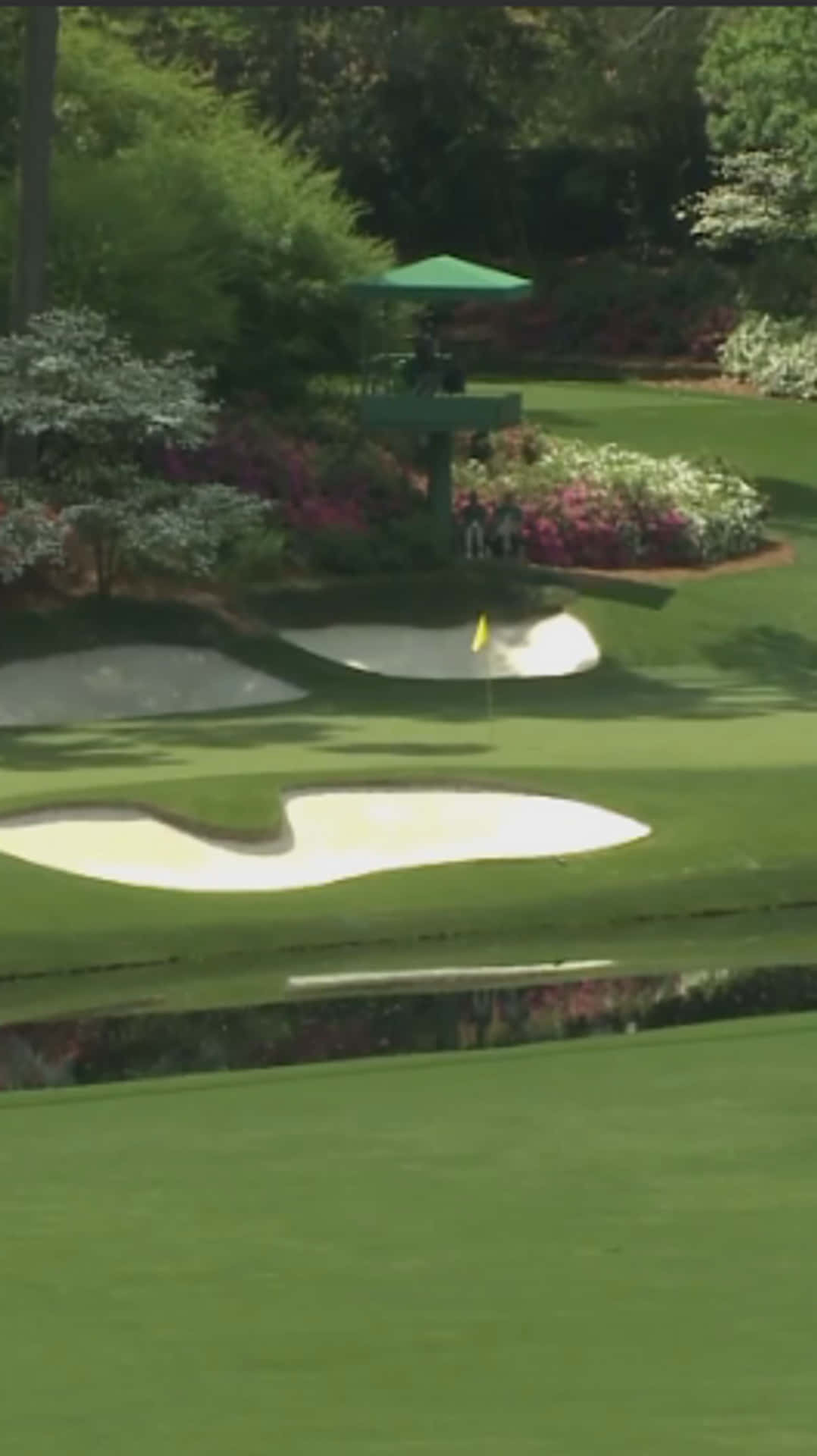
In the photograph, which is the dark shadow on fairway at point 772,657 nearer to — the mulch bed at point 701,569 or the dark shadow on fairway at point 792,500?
the mulch bed at point 701,569

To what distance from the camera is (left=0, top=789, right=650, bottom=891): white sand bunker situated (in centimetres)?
2308

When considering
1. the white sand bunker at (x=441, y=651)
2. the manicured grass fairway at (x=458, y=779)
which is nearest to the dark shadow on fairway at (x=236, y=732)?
the manicured grass fairway at (x=458, y=779)

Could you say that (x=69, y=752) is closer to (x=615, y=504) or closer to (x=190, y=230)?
(x=190, y=230)

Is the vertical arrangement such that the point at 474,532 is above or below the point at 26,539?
below

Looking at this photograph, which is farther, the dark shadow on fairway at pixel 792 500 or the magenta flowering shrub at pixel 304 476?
the dark shadow on fairway at pixel 792 500

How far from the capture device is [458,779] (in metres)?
25.0

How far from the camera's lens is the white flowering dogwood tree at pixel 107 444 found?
35375 millimetres

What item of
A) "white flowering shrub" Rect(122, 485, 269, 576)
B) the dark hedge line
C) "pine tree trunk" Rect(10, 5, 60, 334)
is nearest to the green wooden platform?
"white flowering shrub" Rect(122, 485, 269, 576)

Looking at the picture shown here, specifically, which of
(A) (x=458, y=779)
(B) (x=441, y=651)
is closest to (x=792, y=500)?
(B) (x=441, y=651)

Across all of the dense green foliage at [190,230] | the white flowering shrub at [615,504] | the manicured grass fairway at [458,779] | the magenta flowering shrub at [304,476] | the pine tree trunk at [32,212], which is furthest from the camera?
the white flowering shrub at [615,504]

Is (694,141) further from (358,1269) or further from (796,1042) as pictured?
(358,1269)

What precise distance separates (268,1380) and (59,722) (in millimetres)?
23493

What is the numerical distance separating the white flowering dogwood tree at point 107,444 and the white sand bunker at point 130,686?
122 centimetres

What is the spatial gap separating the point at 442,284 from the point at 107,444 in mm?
4814
